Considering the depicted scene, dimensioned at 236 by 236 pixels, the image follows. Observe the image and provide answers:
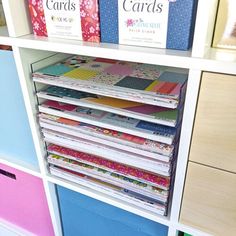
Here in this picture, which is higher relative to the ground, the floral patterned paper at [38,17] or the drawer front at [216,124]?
the floral patterned paper at [38,17]

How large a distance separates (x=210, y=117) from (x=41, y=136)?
53 centimetres

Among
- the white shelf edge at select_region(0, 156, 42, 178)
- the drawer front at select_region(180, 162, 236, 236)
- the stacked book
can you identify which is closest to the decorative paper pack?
the stacked book

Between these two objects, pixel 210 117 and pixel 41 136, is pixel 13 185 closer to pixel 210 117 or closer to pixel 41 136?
pixel 41 136

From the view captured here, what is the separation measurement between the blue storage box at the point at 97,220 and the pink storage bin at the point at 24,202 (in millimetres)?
109

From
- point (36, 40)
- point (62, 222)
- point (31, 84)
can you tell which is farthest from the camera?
point (62, 222)

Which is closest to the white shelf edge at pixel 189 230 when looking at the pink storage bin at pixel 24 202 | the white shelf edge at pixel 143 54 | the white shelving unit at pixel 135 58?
the white shelving unit at pixel 135 58

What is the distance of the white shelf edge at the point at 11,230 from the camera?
125 centimetres

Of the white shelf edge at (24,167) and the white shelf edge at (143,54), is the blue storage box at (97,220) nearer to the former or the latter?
the white shelf edge at (24,167)

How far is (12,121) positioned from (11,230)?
674mm

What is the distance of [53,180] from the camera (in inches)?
35.1

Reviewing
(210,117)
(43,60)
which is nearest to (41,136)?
(43,60)

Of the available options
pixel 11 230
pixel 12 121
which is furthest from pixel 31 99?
pixel 11 230

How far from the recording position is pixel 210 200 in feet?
2.01

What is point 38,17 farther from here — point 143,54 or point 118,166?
point 118,166
